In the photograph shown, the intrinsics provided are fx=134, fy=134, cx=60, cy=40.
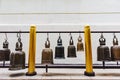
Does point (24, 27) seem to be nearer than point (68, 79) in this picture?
No

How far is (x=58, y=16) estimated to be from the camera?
9.25 ft

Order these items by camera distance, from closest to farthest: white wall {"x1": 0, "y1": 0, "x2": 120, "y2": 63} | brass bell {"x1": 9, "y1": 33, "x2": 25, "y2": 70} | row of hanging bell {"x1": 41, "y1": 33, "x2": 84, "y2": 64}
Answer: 1. brass bell {"x1": 9, "y1": 33, "x2": 25, "y2": 70}
2. row of hanging bell {"x1": 41, "y1": 33, "x2": 84, "y2": 64}
3. white wall {"x1": 0, "y1": 0, "x2": 120, "y2": 63}

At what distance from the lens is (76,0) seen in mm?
2848

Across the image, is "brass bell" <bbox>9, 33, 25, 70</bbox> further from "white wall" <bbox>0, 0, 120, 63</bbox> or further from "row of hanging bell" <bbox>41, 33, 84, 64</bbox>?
"white wall" <bbox>0, 0, 120, 63</bbox>

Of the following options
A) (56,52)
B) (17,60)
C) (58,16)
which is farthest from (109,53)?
(58,16)

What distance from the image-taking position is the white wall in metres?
2.73

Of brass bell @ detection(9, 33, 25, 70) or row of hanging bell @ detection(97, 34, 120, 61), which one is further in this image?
row of hanging bell @ detection(97, 34, 120, 61)

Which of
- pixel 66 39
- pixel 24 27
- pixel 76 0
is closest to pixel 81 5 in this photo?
pixel 76 0

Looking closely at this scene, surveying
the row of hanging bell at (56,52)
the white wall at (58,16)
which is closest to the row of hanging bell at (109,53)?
the row of hanging bell at (56,52)

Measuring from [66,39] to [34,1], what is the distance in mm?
1062

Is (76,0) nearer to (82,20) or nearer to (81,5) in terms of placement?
(81,5)

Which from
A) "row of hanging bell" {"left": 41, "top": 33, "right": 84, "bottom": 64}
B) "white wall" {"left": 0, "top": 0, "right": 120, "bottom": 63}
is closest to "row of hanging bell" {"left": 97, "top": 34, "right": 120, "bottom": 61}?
"row of hanging bell" {"left": 41, "top": 33, "right": 84, "bottom": 64}

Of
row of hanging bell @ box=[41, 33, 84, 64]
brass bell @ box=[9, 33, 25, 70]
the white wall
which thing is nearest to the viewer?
brass bell @ box=[9, 33, 25, 70]

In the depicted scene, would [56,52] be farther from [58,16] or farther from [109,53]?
[58,16]
